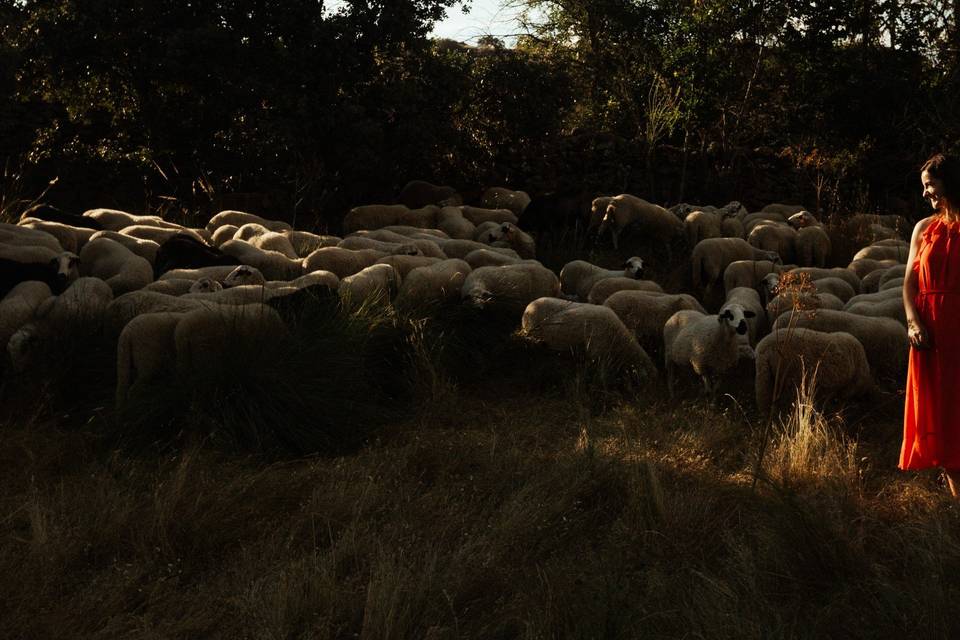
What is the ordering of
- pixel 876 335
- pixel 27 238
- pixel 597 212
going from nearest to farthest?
pixel 876 335 < pixel 27 238 < pixel 597 212

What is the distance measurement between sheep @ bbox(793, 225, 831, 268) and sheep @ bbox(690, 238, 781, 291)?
116 cm

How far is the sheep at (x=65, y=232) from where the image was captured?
10.9 metres

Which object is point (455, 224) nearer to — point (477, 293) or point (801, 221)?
point (801, 221)

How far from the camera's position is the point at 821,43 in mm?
19219

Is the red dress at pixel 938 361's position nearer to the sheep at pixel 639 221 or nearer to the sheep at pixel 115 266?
the sheep at pixel 115 266

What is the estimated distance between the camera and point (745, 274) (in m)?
11.1

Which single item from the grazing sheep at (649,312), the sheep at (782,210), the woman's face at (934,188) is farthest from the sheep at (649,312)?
the sheep at (782,210)

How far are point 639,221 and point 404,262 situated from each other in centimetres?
550

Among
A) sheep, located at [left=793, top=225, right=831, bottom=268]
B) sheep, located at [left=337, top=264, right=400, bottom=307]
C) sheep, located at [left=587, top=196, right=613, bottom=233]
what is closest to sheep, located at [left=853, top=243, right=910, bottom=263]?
sheep, located at [left=793, top=225, right=831, bottom=268]

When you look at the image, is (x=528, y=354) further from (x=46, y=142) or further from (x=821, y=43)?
(x=821, y=43)

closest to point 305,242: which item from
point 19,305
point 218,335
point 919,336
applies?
point 19,305

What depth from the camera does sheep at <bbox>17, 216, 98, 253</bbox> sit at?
10898 mm

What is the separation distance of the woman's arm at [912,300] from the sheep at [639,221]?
875 cm

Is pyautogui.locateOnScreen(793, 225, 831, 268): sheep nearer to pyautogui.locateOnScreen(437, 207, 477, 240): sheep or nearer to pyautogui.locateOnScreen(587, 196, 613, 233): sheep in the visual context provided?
pyautogui.locateOnScreen(587, 196, 613, 233): sheep
